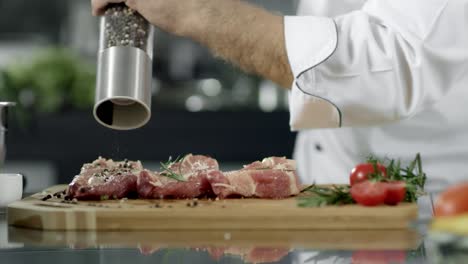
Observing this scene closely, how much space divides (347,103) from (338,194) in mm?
266

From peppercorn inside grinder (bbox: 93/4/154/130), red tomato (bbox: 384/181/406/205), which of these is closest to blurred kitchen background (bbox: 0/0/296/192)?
peppercorn inside grinder (bbox: 93/4/154/130)

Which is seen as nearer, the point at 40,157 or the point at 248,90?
the point at 40,157

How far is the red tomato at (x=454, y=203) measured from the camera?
100 centimetres

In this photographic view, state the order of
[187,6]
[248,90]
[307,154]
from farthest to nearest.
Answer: [248,90] → [307,154] → [187,6]

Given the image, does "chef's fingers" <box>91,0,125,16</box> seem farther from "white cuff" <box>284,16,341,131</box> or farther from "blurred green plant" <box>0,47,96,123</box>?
"blurred green plant" <box>0,47,96,123</box>

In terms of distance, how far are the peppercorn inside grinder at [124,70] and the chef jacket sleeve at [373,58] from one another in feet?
0.88

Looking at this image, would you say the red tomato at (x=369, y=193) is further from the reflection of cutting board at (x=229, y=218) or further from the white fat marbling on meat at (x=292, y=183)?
Answer: the white fat marbling on meat at (x=292, y=183)

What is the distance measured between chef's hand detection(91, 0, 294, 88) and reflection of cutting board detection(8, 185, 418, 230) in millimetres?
358

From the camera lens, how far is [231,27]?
1.68m

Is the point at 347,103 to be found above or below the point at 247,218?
above

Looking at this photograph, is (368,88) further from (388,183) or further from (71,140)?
(71,140)

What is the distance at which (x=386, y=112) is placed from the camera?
1.67m

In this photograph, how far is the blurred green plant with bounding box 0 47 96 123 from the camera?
3726 millimetres

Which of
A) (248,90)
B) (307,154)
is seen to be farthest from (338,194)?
(248,90)
